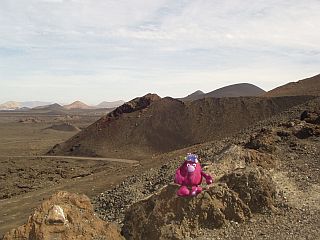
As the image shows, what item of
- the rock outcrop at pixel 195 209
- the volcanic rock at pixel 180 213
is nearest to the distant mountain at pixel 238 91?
the rock outcrop at pixel 195 209

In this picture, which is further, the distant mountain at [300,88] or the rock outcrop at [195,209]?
the distant mountain at [300,88]

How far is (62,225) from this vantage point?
13430 mm

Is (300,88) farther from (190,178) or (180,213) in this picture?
(180,213)

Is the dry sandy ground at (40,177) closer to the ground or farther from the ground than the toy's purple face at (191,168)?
closer to the ground

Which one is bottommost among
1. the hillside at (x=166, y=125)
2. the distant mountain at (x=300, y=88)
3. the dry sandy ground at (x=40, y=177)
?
the dry sandy ground at (x=40, y=177)

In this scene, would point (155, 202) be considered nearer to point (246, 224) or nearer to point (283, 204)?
point (246, 224)

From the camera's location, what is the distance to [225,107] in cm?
6719

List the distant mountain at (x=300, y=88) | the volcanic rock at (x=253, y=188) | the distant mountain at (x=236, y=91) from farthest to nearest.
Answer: the distant mountain at (x=236, y=91), the distant mountain at (x=300, y=88), the volcanic rock at (x=253, y=188)

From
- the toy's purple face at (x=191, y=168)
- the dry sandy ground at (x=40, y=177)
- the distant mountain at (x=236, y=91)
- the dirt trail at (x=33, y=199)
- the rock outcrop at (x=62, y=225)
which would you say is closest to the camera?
the rock outcrop at (x=62, y=225)

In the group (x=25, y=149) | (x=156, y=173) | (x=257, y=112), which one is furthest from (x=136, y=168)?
(x=25, y=149)

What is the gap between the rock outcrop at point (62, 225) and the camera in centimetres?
1334

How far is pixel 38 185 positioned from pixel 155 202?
26.5 meters

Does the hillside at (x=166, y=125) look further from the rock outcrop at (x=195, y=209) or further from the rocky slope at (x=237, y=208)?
the rock outcrop at (x=195, y=209)

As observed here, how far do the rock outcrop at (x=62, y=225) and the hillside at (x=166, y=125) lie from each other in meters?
41.6
